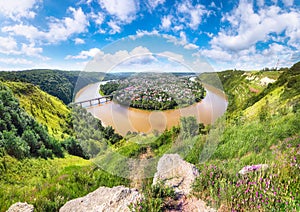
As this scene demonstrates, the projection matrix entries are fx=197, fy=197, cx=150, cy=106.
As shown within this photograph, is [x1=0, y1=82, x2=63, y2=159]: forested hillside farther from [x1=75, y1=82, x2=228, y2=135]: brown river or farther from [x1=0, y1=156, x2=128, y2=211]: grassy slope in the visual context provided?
[x1=75, y1=82, x2=228, y2=135]: brown river

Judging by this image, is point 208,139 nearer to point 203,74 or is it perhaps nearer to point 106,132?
point 203,74

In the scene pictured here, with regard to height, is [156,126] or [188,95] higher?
[188,95]

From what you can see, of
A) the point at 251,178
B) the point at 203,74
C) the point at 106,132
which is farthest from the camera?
the point at 203,74

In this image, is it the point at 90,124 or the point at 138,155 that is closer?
the point at 90,124

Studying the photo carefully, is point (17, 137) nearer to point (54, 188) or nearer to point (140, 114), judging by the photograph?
point (54, 188)

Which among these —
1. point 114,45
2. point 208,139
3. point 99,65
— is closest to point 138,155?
point 208,139

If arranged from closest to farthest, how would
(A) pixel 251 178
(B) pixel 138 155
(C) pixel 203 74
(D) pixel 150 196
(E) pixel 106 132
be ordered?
(D) pixel 150 196 < (A) pixel 251 178 < (E) pixel 106 132 < (C) pixel 203 74 < (B) pixel 138 155

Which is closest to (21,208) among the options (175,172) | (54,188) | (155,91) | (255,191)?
(54,188)
